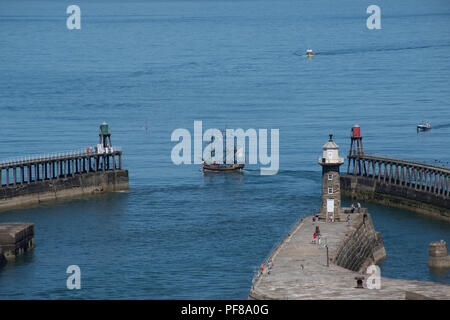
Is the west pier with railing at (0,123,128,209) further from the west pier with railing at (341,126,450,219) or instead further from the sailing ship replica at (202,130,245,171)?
the west pier with railing at (341,126,450,219)

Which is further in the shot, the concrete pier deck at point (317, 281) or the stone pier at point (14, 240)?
the stone pier at point (14, 240)

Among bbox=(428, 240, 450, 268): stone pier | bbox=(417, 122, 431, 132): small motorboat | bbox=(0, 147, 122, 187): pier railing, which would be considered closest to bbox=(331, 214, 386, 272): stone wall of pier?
bbox=(428, 240, 450, 268): stone pier

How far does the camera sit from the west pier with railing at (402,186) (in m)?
127

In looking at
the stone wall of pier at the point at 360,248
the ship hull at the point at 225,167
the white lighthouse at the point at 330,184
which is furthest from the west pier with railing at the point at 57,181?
the stone wall of pier at the point at 360,248

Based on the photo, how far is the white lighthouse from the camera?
105m

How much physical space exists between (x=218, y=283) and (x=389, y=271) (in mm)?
16360

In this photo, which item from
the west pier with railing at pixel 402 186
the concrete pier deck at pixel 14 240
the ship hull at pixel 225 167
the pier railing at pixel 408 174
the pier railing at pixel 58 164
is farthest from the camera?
the ship hull at pixel 225 167

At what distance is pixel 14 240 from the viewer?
104375 mm

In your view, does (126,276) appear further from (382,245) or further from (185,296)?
(382,245)

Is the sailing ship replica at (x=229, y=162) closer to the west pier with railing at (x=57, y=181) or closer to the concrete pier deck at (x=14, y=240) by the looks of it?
the west pier with railing at (x=57, y=181)

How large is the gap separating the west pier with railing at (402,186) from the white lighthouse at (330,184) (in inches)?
881
